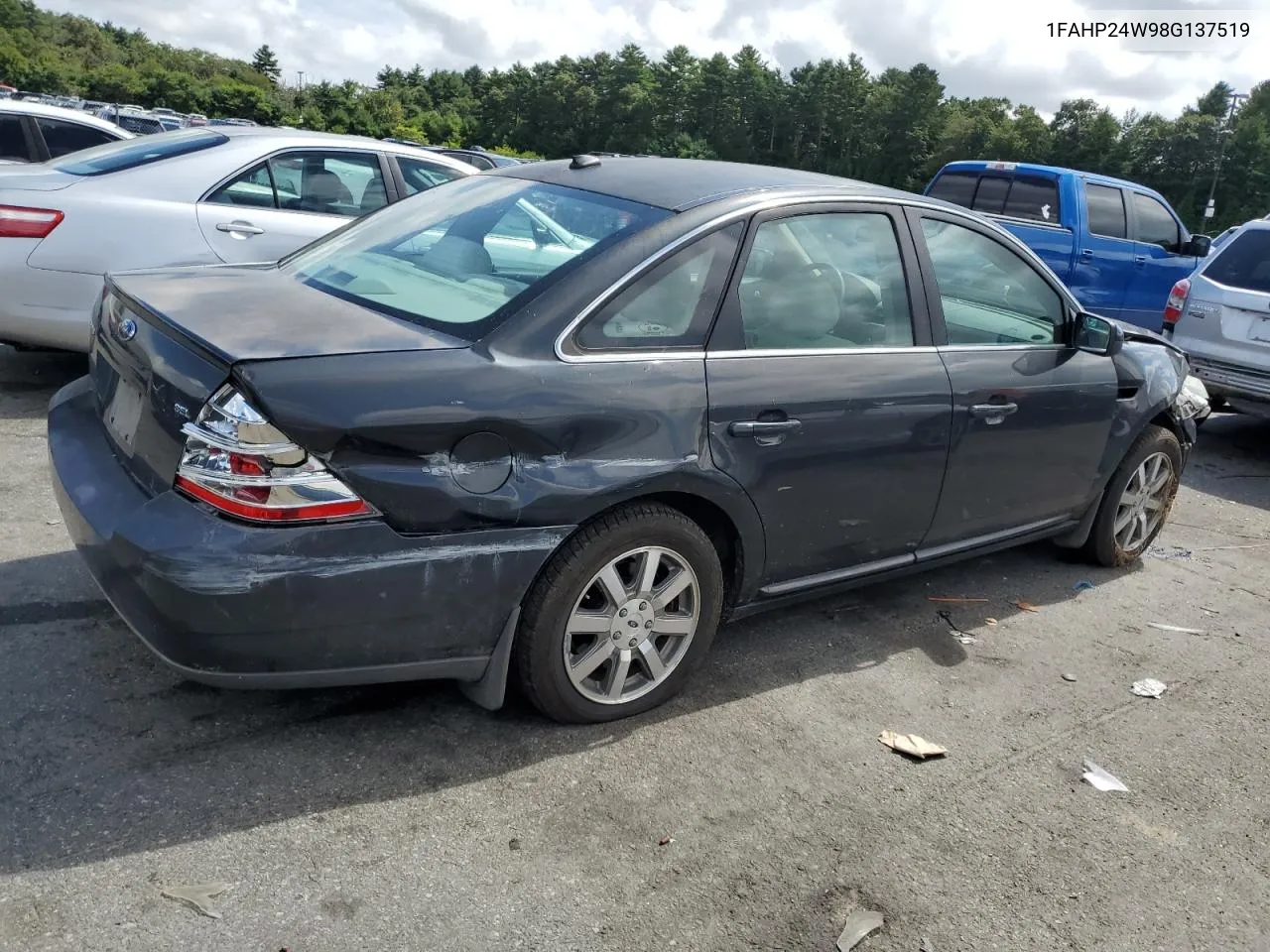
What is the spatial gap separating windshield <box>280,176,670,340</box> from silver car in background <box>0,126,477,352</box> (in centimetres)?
213

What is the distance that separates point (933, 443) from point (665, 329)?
121cm

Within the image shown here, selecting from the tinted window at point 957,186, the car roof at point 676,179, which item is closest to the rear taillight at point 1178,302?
the tinted window at point 957,186

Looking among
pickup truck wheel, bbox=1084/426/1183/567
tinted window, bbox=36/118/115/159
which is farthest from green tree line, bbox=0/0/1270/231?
pickup truck wheel, bbox=1084/426/1183/567

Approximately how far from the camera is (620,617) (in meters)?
3.26

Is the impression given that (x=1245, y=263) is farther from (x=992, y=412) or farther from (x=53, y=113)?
(x=53, y=113)

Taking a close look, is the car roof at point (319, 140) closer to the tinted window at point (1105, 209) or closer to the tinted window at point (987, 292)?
the tinted window at point (987, 292)

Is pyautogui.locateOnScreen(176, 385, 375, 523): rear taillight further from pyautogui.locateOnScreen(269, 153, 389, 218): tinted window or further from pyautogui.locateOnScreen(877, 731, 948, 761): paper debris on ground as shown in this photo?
pyautogui.locateOnScreen(269, 153, 389, 218): tinted window

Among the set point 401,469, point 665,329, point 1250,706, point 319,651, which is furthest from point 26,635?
point 1250,706

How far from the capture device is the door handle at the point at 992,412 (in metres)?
4.05

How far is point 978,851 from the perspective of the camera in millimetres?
2955

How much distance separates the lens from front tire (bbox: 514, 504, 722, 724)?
3.08 meters

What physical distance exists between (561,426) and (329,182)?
4.45 meters

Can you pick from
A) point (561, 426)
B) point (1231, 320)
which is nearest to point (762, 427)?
point (561, 426)

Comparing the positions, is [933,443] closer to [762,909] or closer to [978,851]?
[978,851]
